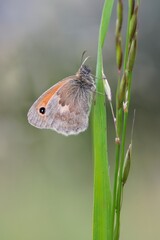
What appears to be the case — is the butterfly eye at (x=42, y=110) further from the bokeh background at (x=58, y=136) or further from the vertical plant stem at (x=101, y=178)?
the bokeh background at (x=58, y=136)

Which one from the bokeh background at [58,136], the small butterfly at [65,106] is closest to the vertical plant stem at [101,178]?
the small butterfly at [65,106]

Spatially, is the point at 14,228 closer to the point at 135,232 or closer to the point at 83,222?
the point at 83,222

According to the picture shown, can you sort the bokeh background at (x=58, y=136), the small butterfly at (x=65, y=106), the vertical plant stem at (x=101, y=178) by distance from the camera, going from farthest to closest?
the bokeh background at (x=58, y=136)
the small butterfly at (x=65, y=106)
the vertical plant stem at (x=101, y=178)

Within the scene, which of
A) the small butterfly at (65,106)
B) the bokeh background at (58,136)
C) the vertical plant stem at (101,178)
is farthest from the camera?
the bokeh background at (58,136)

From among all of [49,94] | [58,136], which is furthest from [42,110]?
[58,136]

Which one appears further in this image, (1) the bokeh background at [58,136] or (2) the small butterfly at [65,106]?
(1) the bokeh background at [58,136]

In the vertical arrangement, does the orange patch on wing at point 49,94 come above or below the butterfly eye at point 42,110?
above

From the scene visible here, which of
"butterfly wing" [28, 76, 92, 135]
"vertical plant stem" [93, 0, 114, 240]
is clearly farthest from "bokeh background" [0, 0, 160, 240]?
"vertical plant stem" [93, 0, 114, 240]

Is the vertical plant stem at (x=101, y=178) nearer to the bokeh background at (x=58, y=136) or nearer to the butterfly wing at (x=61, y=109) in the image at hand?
the butterfly wing at (x=61, y=109)
